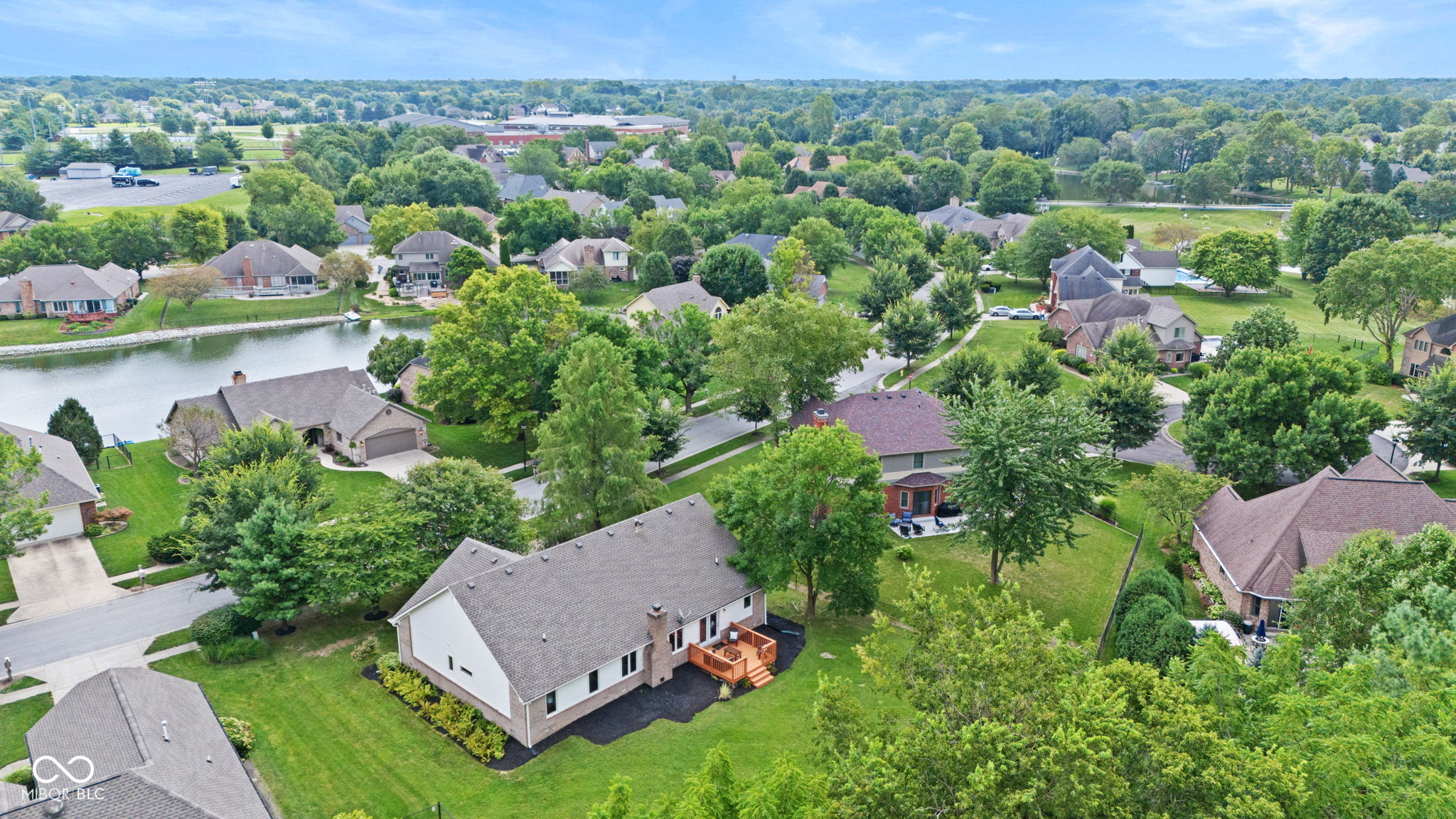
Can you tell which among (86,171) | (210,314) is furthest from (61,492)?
(86,171)

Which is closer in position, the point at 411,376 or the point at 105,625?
the point at 105,625

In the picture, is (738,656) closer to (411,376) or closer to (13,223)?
(411,376)

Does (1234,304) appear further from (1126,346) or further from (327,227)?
(327,227)

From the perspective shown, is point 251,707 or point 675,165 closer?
point 251,707

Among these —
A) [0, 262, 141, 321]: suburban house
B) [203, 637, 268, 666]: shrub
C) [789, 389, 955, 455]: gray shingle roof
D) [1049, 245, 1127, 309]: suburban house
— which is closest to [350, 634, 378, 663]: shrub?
[203, 637, 268, 666]: shrub

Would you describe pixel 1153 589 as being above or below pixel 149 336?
below

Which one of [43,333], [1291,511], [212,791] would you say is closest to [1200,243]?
[1291,511]

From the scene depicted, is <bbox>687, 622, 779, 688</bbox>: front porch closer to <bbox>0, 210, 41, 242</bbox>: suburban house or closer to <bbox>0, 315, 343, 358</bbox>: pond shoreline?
<bbox>0, 315, 343, 358</bbox>: pond shoreline

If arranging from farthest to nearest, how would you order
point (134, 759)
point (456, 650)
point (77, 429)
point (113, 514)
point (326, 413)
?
point (326, 413) < point (77, 429) < point (113, 514) < point (456, 650) < point (134, 759)
